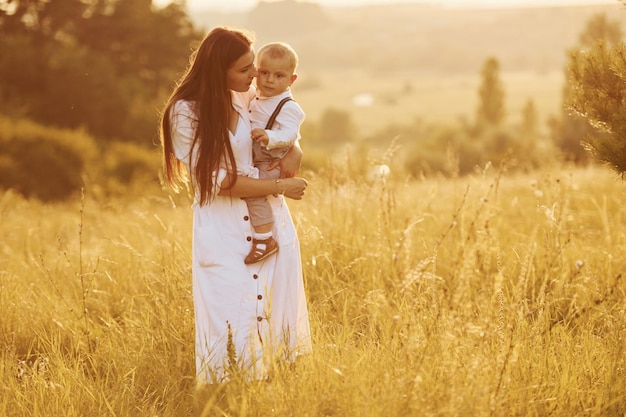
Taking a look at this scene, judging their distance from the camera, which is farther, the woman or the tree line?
the tree line

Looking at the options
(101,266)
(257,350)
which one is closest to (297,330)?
(257,350)

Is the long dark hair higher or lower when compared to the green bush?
higher

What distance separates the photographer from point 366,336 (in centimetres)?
390

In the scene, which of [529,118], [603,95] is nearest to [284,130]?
[603,95]

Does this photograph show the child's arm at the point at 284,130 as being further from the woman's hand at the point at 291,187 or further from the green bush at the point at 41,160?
the green bush at the point at 41,160

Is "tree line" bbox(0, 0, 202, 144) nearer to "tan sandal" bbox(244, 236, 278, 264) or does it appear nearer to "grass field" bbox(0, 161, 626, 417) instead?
"grass field" bbox(0, 161, 626, 417)

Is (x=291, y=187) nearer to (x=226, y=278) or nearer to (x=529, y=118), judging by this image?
(x=226, y=278)

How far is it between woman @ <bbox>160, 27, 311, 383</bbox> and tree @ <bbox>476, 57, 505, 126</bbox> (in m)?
58.0

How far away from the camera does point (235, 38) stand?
3.42 m

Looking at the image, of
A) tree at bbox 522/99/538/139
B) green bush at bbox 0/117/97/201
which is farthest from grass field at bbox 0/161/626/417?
tree at bbox 522/99/538/139

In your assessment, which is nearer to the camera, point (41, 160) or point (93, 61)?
point (41, 160)

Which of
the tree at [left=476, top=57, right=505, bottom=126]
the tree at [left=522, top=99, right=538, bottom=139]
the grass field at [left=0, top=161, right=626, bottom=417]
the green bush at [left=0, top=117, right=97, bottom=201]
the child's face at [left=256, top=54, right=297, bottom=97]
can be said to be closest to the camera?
the grass field at [left=0, top=161, right=626, bottom=417]

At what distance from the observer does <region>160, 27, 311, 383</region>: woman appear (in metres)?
3.41

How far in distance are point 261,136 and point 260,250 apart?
57cm
